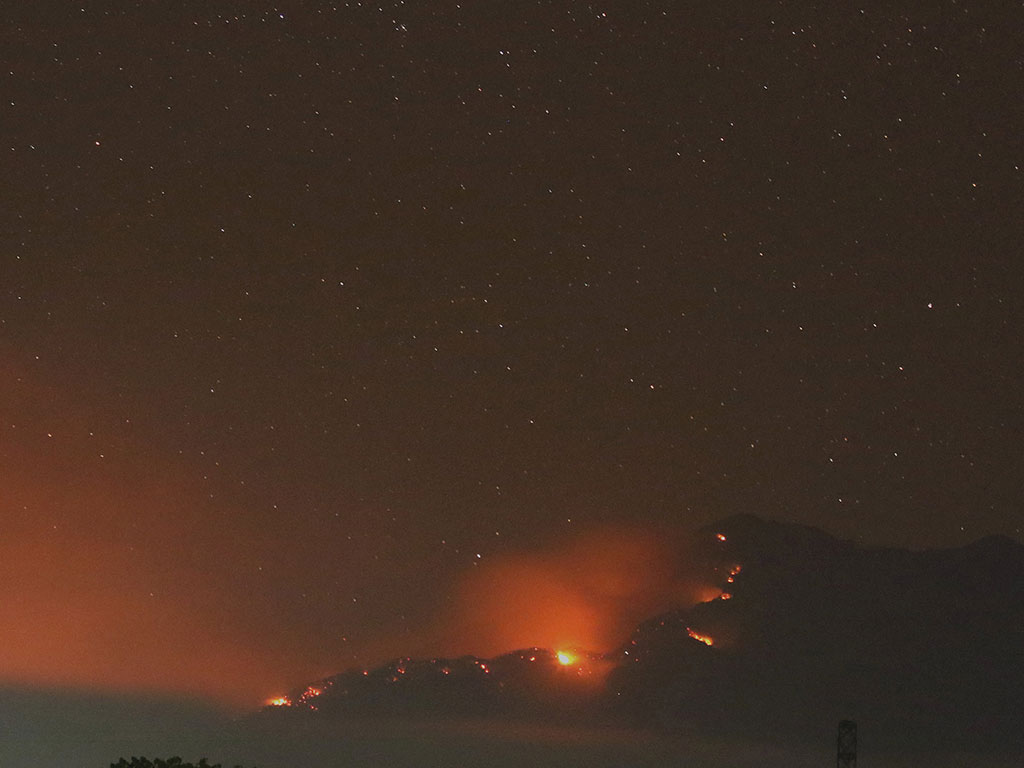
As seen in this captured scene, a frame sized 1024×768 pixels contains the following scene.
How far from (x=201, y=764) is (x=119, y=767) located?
174cm

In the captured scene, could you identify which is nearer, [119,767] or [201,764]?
[119,767]

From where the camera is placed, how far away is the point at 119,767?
14.6 m

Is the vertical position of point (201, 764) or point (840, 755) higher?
point (840, 755)

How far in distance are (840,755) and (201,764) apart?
2760cm

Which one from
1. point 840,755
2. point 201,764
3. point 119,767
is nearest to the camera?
point 119,767

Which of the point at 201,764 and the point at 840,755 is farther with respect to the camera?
the point at 840,755

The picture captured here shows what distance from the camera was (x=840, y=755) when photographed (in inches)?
1531

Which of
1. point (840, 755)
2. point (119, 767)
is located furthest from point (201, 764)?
point (840, 755)

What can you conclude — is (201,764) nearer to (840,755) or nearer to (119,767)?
(119,767)

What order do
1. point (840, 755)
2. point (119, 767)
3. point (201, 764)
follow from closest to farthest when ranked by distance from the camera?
point (119, 767)
point (201, 764)
point (840, 755)

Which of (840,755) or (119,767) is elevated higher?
(840,755)

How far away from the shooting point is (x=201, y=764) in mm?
16234

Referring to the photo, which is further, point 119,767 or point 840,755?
point 840,755
